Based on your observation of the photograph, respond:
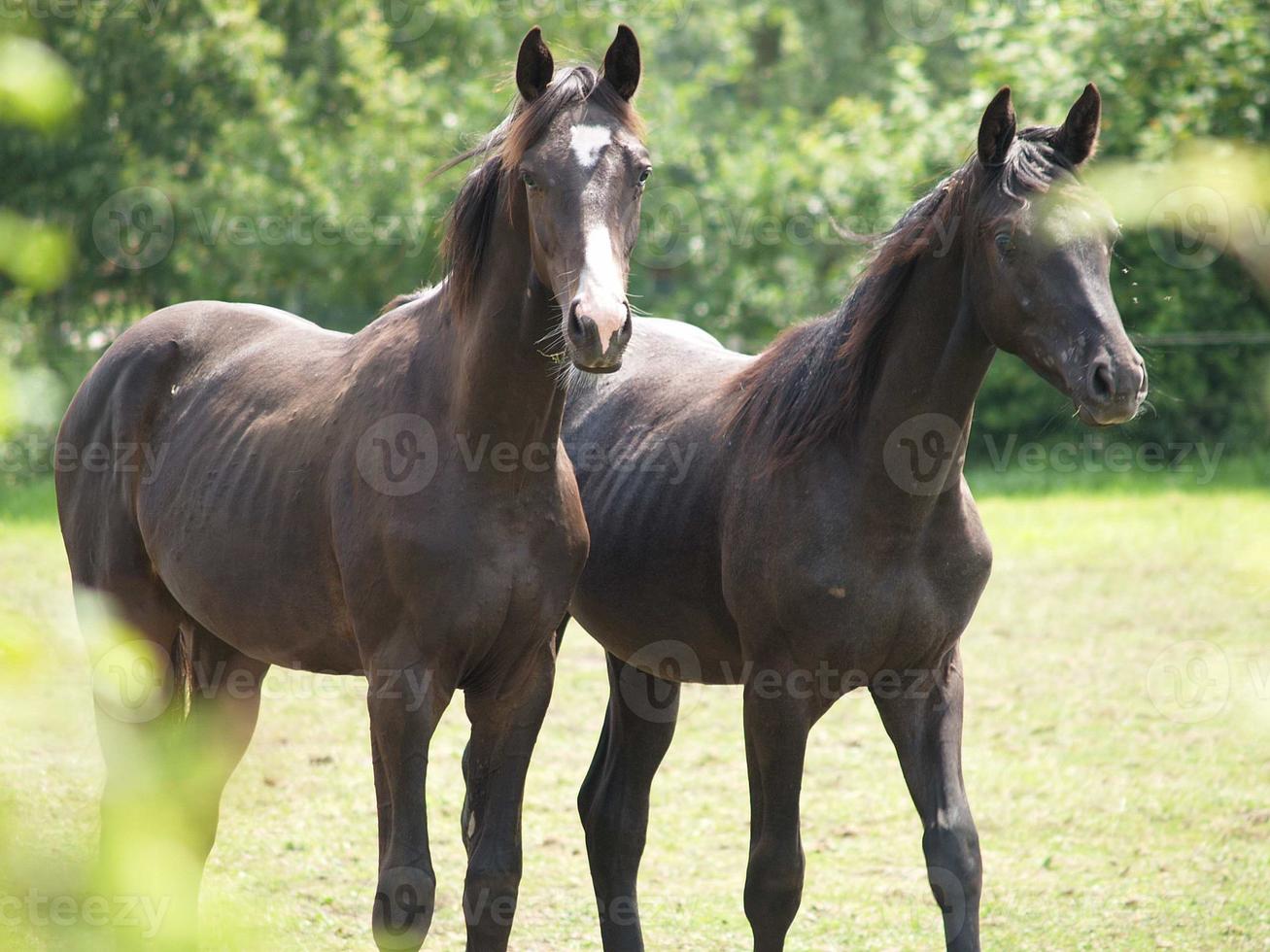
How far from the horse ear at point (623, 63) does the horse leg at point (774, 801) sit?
5.26 feet

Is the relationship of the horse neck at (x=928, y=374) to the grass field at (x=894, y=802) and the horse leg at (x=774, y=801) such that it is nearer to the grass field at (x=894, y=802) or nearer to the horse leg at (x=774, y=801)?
the horse leg at (x=774, y=801)

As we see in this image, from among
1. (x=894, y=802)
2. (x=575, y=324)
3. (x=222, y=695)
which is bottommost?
(x=894, y=802)

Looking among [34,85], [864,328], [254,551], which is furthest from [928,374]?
[34,85]

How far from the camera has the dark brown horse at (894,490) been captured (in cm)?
343

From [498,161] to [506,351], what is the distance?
1.57ft

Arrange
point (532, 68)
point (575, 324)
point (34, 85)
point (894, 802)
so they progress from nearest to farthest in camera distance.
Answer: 1. point (34, 85)
2. point (575, 324)
3. point (532, 68)
4. point (894, 802)

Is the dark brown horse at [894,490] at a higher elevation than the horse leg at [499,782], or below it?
higher

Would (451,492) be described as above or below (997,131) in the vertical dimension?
below

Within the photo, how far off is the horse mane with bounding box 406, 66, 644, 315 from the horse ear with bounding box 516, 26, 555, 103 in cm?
A: 2

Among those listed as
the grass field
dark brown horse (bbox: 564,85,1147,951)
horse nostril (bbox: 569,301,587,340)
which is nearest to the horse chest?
dark brown horse (bbox: 564,85,1147,951)

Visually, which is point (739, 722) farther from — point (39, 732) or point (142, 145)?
point (142, 145)

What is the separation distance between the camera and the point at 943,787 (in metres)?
3.76

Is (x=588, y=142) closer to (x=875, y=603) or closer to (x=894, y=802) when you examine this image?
(x=875, y=603)

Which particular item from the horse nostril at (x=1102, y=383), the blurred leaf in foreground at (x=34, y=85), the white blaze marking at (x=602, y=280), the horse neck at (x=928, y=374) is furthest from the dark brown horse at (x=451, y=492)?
the blurred leaf in foreground at (x=34, y=85)
